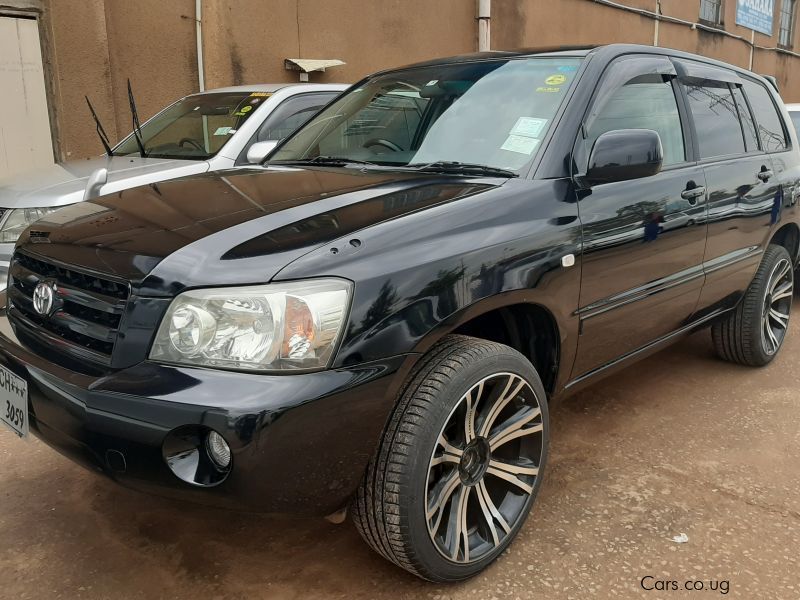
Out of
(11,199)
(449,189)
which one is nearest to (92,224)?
(449,189)

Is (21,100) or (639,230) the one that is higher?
(21,100)

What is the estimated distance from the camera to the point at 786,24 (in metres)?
20.2

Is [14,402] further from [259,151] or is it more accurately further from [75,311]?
[259,151]

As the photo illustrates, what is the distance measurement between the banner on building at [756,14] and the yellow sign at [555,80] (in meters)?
17.6

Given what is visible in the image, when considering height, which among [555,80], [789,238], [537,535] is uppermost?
[555,80]

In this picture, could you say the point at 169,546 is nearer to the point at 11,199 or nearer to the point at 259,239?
the point at 259,239

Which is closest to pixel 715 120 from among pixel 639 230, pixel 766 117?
pixel 766 117

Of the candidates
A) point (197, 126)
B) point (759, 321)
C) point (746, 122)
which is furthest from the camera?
point (197, 126)

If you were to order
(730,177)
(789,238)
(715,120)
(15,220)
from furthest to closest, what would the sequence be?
1. (789,238)
2. (15,220)
3. (715,120)
4. (730,177)

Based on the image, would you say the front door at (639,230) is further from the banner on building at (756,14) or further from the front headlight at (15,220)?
the banner on building at (756,14)

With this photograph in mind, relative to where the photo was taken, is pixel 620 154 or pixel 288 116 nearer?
pixel 620 154

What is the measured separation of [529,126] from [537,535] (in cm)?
151

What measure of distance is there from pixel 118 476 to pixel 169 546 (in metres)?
0.64

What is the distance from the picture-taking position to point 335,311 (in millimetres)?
1845
